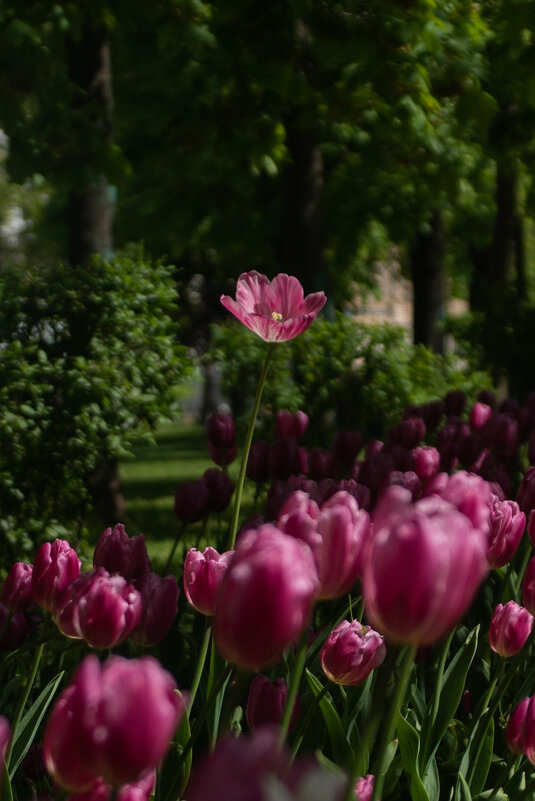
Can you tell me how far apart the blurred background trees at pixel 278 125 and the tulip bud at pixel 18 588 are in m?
3.23

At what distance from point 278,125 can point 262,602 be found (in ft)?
22.4

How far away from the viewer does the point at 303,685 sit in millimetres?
2174

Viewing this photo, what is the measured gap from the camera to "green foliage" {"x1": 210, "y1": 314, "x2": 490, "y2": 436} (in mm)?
6988

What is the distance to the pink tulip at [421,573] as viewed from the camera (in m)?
0.90

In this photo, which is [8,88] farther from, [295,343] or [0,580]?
[0,580]

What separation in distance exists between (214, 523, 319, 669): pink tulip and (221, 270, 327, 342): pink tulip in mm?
1024

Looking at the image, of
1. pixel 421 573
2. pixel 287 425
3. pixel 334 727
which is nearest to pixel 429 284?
pixel 287 425

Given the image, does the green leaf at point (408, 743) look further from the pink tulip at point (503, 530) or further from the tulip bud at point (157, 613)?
the tulip bud at point (157, 613)

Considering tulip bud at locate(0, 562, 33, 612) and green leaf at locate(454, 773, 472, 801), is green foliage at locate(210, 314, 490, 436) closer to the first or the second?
tulip bud at locate(0, 562, 33, 612)

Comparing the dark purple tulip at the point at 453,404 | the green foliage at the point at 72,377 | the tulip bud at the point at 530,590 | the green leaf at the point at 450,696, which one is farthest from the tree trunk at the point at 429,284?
the tulip bud at the point at 530,590

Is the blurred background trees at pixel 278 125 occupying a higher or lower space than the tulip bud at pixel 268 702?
lower

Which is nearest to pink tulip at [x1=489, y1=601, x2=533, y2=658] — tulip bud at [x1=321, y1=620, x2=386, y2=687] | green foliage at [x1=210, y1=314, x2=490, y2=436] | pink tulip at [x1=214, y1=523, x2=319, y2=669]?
tulip bud at [x1=321, y1=620, x2=386, y2=687]

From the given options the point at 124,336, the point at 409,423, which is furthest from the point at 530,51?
the point at 409,423

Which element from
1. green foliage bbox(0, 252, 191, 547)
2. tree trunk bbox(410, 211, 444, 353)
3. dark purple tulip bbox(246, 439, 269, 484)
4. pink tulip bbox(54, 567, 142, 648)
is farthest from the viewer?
tree trunk bbox(410, 211, 444, 353)
